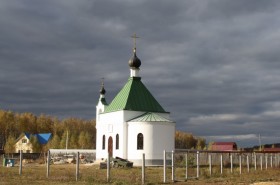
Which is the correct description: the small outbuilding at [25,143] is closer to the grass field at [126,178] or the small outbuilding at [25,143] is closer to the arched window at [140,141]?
the arched window at [140,141]

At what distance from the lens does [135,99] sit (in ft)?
144

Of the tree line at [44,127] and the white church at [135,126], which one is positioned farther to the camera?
the tree line at [44,127]

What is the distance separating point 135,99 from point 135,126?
12.1 feet

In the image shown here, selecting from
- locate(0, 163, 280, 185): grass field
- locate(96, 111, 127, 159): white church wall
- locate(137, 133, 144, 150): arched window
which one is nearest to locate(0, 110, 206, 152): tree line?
locate(96, 111, 127, 159): white church wall

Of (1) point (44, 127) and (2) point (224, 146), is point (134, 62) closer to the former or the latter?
(2) point (224, 146)

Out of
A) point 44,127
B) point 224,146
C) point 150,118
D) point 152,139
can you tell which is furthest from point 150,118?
point 44,127

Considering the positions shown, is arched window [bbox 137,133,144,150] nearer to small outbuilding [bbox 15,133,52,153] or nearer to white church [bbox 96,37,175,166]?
white church [bbox 96,37,175,166]

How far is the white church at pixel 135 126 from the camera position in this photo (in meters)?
40.4

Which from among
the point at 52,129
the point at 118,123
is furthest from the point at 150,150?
the point at 52,129

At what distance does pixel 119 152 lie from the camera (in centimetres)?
4241

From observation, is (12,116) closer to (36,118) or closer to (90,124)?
(36,118)

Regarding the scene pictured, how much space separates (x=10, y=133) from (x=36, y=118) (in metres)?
11.8

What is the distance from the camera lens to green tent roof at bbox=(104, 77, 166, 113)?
43.2 m

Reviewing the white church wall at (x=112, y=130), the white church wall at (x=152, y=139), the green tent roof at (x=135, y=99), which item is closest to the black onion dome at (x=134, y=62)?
the green tent roof at (x=135, y=99)
